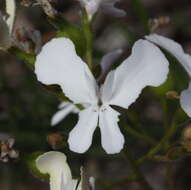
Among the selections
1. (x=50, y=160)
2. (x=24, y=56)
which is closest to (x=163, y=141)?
(x=50, y=160)

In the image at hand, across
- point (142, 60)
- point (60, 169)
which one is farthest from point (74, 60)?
point (60, 169)

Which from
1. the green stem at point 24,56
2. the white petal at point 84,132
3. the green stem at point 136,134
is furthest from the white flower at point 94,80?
the green stem at point 136,134

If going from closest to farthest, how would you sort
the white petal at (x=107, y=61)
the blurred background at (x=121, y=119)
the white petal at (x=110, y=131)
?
the white petal at (x=110, y=131) → the white petal at (x=107, y=61) → the blurred background at (x=121, y=119)

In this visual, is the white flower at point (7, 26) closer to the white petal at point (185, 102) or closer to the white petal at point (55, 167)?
the white petal at point (55, 167)

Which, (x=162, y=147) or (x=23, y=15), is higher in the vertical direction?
(x=162, y=147)

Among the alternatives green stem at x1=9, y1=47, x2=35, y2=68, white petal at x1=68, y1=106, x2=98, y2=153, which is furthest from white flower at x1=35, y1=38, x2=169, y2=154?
green stem at x1=9, y1=47, x2=35, y2=68

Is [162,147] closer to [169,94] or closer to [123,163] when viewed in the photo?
[169,94]

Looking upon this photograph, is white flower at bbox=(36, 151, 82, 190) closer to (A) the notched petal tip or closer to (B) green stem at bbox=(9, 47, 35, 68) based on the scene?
(A) the notched petal tip
